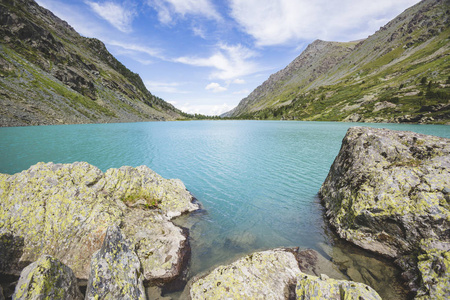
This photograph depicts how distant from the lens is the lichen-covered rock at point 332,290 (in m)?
5.73

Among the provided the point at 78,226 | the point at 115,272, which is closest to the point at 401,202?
the point at 115,272

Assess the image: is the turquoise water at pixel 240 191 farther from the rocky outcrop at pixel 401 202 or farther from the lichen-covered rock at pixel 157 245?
the rocky outcrop at pixel 401 202

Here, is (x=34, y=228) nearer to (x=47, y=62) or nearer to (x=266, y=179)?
(x=266, y=179)

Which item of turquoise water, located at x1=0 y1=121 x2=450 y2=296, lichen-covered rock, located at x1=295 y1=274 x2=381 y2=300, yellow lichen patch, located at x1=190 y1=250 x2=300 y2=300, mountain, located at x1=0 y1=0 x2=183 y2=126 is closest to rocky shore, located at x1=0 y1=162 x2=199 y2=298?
turquoise water, located at x1=0 y1=121 x2=450 y2=296

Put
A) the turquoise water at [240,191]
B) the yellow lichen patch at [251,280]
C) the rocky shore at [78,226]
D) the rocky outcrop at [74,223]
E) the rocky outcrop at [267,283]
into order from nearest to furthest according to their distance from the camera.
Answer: the rocky outcrop at [267,283], the yellow lichen patch at [251,280], the rocky shore at [78,226], the rocky outcrop at [74,223], the turquoise water at [240,191]

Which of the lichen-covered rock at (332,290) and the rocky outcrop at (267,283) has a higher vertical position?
the lichen-covered rock at (332,290)

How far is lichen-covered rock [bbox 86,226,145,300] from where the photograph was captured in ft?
22.4

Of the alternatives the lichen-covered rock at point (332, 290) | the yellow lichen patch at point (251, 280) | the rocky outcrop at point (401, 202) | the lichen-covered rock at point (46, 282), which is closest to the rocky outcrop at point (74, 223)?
the lichen-covered rock at point (46, 282)

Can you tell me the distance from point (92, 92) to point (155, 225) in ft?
617

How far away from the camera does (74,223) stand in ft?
33.0

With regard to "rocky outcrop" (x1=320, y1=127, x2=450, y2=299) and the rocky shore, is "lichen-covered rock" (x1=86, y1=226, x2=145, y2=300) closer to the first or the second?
the rocky shore

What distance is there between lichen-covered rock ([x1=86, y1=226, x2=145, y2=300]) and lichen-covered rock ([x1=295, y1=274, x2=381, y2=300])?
642 cm

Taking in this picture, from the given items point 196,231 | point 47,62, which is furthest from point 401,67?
point 47,62

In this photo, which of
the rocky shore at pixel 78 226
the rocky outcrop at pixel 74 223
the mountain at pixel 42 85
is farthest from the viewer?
the mountain at pixel 42 85
